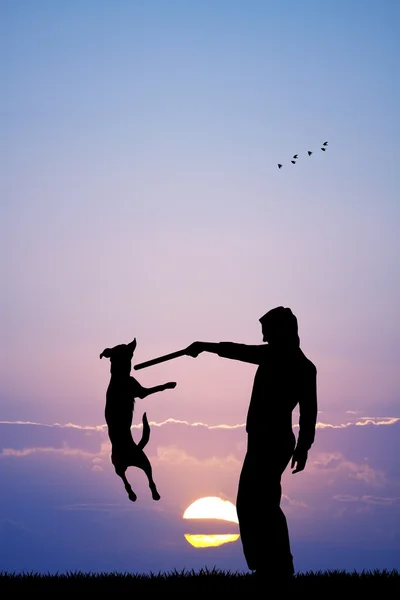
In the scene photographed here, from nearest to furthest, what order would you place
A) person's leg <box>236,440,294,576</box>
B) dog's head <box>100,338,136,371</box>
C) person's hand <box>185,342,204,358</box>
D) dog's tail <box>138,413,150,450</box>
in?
person's leg <box>236,440,294,576</box> → person's hand <box>185,342,204,358</box> → dog's head <box>100,338,136,371</box> → dog's tail <box>138,413,150,450</box>

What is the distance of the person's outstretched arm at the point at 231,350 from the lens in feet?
39.6

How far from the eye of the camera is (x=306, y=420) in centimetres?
1178

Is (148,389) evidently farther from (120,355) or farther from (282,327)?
(282,327)

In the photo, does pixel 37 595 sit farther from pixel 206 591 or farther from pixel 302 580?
pixel 302 580

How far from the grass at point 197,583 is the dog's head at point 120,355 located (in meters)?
3.11

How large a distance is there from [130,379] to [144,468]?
135 cm

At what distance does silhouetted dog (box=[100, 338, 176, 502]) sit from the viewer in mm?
13539

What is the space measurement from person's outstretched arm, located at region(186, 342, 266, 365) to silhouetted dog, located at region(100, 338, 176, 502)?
5.75ft

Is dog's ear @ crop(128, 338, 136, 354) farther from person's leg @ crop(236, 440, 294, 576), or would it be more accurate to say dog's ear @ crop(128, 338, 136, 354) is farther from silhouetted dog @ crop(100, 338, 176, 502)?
person's leg @ crop(236, 440, 294, 576)

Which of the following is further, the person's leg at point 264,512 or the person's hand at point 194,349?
the person's hand at point 194,349

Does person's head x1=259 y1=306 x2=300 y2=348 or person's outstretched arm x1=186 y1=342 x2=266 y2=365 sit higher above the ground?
person's head x1=259 y1=306 x2=300 y2=348

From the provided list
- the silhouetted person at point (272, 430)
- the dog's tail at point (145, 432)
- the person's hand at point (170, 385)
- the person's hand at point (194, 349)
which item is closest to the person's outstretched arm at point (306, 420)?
the silhouetted person at point (272, 430)

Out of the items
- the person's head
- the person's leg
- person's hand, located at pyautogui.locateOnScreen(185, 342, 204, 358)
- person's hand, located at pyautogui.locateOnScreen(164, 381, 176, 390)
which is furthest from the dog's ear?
the person's leg

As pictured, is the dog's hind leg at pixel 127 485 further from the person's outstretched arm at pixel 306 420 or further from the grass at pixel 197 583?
the person's outstretched arm at pixel 306 420
